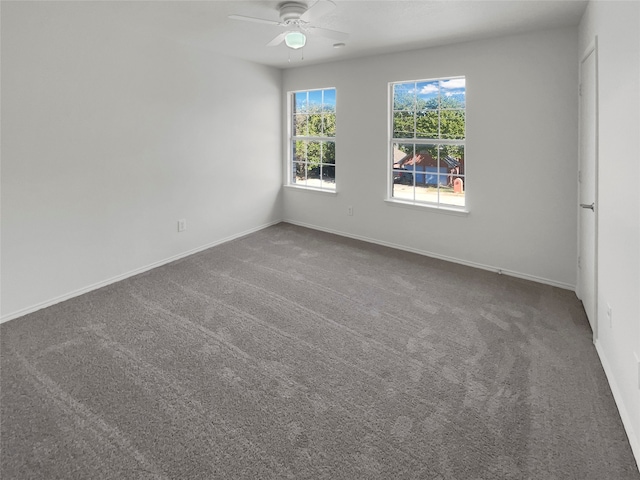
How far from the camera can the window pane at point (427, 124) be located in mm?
4516

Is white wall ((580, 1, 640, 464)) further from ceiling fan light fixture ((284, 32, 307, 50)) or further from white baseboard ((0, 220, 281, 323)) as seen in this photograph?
white baseboard ((0, 220, 281, 323))

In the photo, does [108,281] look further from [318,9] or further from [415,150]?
[415,150]

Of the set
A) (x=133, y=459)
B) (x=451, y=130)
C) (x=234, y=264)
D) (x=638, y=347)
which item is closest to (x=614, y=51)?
(x=638, y=347)

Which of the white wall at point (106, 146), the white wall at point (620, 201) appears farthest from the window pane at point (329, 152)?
the white wall at point (620, 201)

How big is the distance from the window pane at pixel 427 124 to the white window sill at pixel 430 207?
0.81 metres

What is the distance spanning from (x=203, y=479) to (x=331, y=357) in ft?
3.63

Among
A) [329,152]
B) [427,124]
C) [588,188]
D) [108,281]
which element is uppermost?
[427,124]

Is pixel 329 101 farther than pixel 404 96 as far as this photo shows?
Yes

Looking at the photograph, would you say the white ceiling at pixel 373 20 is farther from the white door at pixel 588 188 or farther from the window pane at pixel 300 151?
the window pane at pixel 300 151

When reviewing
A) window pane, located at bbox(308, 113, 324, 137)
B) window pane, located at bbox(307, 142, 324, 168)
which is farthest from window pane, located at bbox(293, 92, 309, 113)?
window pane, located at bbox(307, 142, 324, 168)

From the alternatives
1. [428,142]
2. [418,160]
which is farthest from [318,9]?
[418,160]

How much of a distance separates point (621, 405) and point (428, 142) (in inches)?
129

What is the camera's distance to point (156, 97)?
4.17 metres

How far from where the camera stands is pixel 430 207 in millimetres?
4648
